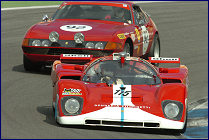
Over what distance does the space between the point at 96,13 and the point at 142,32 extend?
1.06 metres

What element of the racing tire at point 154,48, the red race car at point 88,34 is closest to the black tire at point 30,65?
the red race car at point 88,34

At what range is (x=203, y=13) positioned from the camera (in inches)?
1207

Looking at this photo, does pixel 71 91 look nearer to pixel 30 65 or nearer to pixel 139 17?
pixel 30 65

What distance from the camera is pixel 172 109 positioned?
8625mm

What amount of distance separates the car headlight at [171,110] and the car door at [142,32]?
5.36m

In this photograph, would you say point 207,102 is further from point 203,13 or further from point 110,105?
point 203,13

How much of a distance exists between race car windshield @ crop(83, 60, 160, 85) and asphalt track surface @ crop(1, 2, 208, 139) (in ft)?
2.81

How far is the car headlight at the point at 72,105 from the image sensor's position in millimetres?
8602

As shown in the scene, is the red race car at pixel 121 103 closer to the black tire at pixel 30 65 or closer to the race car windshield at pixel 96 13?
the black tire at pixel 30 65

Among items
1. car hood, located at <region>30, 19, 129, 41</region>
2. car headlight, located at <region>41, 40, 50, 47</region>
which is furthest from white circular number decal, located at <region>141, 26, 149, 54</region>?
car headlight, located at <region>41, 40, 50, 47</region>

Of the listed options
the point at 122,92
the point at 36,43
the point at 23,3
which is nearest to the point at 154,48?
the point at 36,43

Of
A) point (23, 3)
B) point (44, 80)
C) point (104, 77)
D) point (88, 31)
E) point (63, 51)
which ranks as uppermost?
point (104, 77)

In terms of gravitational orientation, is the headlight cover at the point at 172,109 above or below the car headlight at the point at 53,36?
above

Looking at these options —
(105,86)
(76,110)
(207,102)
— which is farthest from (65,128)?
(207,102)
